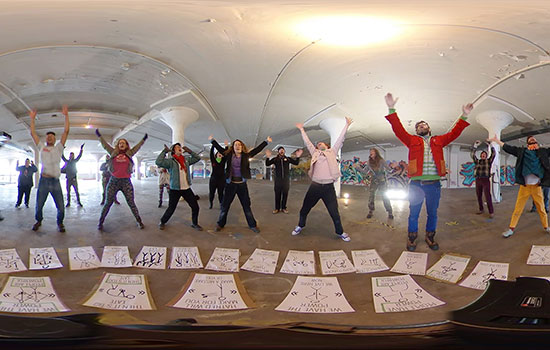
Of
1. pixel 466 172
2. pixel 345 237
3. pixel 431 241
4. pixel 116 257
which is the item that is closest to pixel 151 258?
pixel 116 257

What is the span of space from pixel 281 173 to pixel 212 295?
391mm

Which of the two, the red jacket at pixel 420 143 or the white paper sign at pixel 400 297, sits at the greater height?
the red jacket at pixel 420 143

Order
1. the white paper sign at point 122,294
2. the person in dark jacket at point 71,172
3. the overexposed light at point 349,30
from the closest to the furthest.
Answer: the white paper sign at point 122,294
the overexposed light at point 349,30
the person in dark jacket at point 71,172

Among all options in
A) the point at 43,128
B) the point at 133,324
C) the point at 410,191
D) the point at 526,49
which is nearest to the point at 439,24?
the point at 526,49

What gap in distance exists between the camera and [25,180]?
0.79 m

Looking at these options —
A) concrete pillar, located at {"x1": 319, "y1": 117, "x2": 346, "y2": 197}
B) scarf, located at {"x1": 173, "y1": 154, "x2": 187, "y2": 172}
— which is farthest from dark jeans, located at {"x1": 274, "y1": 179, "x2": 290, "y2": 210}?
scarf, located at {"x1": 173, "y1": 154, "x2": 187, "y2": 172}

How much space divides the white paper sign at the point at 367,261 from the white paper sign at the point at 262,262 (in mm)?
202

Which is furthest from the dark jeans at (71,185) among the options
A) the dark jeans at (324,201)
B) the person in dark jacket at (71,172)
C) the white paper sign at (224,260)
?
the dark jeans at (324,201)

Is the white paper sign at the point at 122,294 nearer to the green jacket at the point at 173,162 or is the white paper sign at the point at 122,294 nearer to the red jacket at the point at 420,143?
the green jacket at the point at 173,162

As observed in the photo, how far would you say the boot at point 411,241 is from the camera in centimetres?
78

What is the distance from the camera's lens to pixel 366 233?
0.80m

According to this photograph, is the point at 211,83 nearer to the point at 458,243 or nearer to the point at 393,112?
the point at 393,112

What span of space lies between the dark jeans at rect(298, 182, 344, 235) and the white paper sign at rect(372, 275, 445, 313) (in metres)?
0.21

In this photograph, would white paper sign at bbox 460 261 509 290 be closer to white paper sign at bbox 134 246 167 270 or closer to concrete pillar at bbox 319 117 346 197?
concrete pillar at bbox 319 117 346 197
